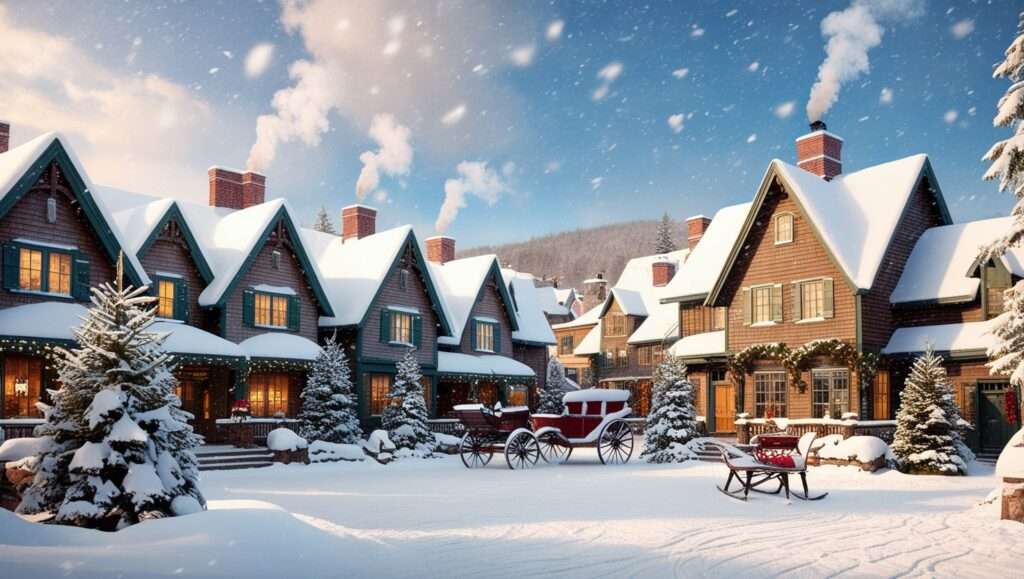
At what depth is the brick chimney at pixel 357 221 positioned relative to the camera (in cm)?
3659

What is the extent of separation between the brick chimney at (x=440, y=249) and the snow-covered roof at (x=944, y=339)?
2050 cm

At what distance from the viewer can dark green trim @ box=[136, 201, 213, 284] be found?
2527cm

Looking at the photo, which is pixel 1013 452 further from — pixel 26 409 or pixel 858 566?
pixel 26 409

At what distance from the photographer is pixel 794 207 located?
29.7 meters

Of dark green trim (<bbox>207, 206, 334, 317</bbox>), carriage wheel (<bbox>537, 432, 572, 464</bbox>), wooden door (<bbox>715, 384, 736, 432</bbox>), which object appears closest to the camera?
carriage wheel (<bbox>537, 432, 572, 464</bbox>)

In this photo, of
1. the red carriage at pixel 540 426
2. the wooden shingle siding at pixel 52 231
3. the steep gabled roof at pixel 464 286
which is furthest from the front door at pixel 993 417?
the wooden shingle siding at pixel 52 231

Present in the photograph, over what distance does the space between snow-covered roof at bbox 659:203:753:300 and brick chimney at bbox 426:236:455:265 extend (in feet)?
36.9

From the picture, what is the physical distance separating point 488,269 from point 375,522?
84.6 feet

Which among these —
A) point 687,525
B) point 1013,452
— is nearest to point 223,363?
point 687,525

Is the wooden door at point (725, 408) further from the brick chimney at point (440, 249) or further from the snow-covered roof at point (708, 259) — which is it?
the brick chimney at point (440, 249)

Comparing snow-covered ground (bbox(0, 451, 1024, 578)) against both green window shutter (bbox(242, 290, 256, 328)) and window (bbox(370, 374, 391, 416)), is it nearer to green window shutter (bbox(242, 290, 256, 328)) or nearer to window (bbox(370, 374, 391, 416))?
green window shutter (bbox(242, 290, 256, 328))

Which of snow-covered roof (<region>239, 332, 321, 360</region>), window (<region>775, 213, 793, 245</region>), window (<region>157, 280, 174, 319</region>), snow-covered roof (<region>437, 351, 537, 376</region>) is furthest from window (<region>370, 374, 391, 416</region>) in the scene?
window (<region>775, 213, 793, 245</region>)

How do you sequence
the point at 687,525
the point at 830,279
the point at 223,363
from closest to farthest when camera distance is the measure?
the point at 687,525 → the point at 223,363 → the point at 830,279

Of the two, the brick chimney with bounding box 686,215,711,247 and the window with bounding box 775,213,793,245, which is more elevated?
the brick chimney with bounding box 686,215,711,247
